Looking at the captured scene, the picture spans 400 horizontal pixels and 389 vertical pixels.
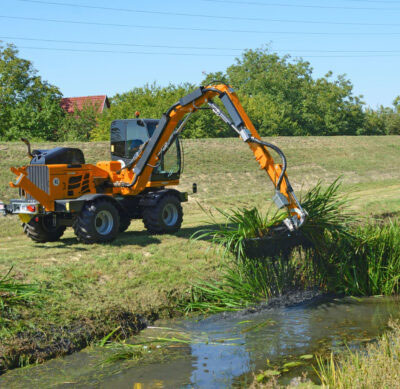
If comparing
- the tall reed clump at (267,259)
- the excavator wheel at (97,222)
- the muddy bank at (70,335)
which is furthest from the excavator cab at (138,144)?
the muddy bank at (70,335)

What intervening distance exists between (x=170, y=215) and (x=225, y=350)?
265 inches

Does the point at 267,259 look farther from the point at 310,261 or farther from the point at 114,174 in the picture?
the point at 114,174

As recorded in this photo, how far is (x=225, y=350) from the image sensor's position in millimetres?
8336

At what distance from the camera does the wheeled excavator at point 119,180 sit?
41.3ft

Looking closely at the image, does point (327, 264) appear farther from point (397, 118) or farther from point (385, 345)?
point (397, 118)

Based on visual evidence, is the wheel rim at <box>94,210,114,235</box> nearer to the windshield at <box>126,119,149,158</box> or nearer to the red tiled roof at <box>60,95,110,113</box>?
the windshield at <box>126,119,149,158</box>

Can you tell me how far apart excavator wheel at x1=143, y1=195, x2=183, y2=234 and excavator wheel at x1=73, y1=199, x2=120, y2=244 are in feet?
3.78

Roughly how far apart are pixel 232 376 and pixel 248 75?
70.4m

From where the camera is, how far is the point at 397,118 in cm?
7194

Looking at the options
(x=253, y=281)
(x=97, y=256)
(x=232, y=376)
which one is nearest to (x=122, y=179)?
(x=97, y=256)

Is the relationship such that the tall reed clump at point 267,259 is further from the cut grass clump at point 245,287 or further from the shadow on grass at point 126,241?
the shadow on grass at point 126,241

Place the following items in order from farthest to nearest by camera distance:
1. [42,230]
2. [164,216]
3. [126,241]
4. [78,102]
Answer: [78,102]
[164,216]
[42,230]
[126,241]

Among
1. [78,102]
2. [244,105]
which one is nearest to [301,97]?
[244,105]

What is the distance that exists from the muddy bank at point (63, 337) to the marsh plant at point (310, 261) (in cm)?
139
